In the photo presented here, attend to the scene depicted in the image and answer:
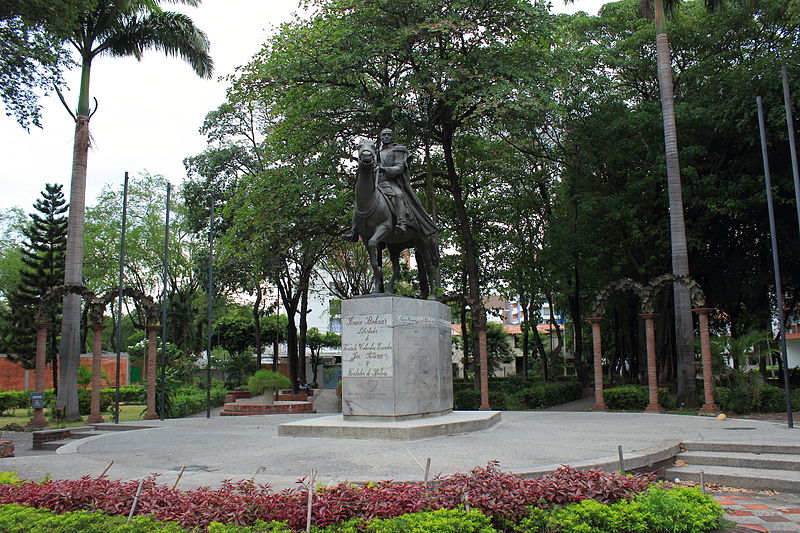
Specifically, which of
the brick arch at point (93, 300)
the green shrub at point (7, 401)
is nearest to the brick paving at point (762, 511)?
the brick arch at point (93, 300)

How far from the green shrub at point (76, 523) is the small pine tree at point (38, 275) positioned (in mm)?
31342

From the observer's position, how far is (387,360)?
11.2m

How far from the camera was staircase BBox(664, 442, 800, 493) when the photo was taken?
8.10 m

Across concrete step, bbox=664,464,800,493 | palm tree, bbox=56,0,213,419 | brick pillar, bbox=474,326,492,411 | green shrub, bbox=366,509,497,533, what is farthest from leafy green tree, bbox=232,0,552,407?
green shrub, bbox=366,509,497,533

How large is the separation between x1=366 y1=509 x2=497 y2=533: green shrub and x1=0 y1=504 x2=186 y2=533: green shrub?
157cm

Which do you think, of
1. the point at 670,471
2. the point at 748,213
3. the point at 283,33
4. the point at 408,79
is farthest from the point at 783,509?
the point at 283,33

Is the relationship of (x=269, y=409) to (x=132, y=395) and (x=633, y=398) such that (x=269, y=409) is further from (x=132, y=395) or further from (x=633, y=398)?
(x=132, y=395)

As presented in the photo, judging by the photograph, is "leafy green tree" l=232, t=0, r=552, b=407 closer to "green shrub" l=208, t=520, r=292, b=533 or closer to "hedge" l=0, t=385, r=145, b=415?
"hedge" l=0, t=385, r=145, b=415

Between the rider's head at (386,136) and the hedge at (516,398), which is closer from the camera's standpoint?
the rider's head at (386,136)

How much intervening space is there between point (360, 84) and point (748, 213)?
14.2 metres

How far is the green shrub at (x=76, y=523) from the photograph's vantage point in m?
5.09

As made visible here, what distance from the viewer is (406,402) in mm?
11211

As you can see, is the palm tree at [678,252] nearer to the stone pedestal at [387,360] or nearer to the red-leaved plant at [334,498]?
the stone pedestal at [387,360]

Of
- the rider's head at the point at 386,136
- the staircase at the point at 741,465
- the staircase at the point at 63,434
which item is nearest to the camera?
the staircase at the point at 741,465
